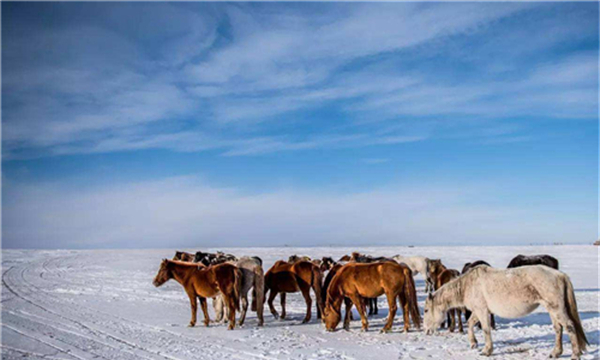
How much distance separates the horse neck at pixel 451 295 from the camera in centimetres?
855

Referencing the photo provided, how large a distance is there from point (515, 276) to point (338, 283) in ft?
13.8

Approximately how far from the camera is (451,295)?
8664 mm

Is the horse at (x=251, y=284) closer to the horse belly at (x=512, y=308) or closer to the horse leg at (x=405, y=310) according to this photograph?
the horse leg at (x=405, y=310)

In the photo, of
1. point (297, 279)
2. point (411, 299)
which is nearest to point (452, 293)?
point (411, 299)

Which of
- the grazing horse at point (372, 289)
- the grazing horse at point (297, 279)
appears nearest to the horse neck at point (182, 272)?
the grazing horse at point (297, 279)

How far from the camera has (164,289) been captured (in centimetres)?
1892

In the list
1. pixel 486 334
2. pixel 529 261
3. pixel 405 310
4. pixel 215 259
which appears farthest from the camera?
pixel 215 259

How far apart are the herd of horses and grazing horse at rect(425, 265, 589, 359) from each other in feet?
0.04

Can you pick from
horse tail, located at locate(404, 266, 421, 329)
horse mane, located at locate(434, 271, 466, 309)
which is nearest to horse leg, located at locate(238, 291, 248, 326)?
horse tail, located at locate(404, 266, 421, 329)

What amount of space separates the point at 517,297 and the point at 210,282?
688 centimetres

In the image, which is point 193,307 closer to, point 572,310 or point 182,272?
point 182,272

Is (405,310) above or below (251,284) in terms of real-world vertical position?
below

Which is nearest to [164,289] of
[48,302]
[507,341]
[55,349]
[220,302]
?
[48,302]

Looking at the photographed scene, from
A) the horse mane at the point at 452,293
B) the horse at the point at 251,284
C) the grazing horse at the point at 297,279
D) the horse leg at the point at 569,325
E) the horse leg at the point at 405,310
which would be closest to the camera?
the horse leg at the point at 569,325
